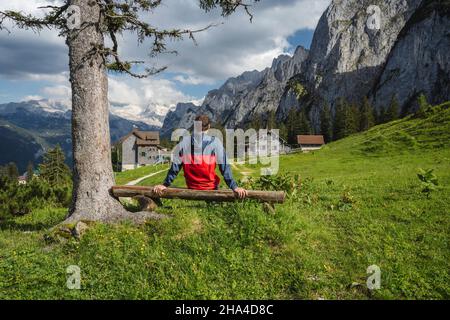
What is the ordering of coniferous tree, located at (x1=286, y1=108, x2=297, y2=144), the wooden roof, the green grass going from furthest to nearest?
coniferous tree, located at (x1=286, y1=108, x2=297, y2=144)
the wooden roof
the green grass

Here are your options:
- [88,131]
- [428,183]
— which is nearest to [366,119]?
[428,183]

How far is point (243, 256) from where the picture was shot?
24.9ft

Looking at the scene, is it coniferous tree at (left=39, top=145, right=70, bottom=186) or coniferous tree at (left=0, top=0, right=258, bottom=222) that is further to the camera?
coniferous tree at (left=39, top=145, right=70, bottom=186)

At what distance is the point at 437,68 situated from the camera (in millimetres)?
140000

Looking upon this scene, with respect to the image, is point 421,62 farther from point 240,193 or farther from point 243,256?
point 243,256

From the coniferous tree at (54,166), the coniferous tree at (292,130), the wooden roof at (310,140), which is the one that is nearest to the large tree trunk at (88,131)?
the coniferous tree at (54,166)

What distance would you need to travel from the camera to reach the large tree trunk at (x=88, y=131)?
976cm

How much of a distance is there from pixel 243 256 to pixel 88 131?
5464mm

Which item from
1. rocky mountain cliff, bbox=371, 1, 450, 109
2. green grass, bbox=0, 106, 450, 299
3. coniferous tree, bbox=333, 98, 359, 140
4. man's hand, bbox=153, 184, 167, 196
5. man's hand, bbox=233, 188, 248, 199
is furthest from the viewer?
rocky mountain cliff, bbox=371, 1, 450, 109

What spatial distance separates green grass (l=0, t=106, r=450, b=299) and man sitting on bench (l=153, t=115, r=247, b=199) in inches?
26.2

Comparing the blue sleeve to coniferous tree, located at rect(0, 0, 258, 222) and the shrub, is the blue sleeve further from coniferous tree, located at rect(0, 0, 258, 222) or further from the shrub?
the shrub

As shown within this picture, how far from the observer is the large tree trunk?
32.0 feet

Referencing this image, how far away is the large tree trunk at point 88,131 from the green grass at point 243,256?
0.90 metres

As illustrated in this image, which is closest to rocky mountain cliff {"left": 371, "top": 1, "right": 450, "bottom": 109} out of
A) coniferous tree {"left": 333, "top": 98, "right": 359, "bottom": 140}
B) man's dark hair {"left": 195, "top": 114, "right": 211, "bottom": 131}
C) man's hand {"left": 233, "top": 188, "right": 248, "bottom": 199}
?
coniferous tree {"left": 333, "top": 98, "right": 359, "bottom": 140}
